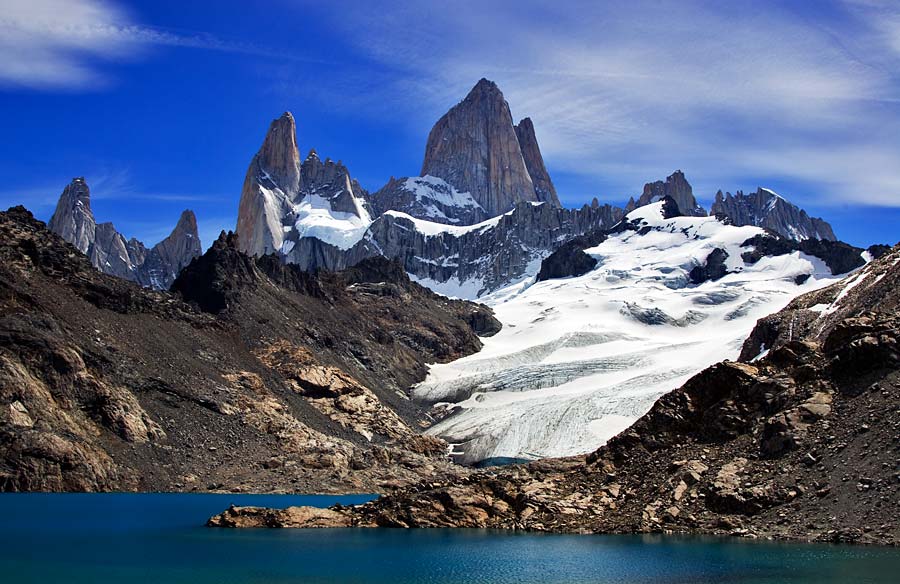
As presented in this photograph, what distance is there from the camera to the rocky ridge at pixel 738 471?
165 feet

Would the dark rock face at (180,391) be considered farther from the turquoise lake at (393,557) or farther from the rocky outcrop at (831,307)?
the rocky outcrop at (831,307)

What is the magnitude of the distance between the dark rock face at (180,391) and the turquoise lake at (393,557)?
106 ft

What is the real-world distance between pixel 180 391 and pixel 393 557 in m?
72.5

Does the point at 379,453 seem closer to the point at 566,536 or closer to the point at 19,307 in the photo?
the point at 19,307

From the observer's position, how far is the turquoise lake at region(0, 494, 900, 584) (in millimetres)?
43094

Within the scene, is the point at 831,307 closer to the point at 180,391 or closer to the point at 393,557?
the point at 393,557

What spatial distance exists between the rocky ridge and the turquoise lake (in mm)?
1819

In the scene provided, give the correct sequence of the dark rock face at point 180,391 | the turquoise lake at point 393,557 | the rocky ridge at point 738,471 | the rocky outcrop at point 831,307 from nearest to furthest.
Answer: the turquoise lake at point 393,557
the rocky ridge at point 738,471
the rocky outcrop at point 831,307
the dark rock face at point 180,391

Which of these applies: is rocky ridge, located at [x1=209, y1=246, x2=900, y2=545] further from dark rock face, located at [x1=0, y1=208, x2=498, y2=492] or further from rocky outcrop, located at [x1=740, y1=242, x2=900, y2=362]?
dark rock face, located at [x1=0, y1=208, x2=498, y2=492]

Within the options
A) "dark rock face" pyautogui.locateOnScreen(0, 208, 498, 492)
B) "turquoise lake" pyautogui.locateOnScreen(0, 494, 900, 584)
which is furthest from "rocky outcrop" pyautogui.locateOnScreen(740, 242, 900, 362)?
"dark rock face" pyautogui.locateOnScreen(0, 208, 498, 492)

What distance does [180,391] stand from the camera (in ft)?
384

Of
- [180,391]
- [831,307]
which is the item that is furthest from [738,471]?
[180,391]

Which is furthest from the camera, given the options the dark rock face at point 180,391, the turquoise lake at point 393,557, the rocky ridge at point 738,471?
the dark rock face at point 180,391

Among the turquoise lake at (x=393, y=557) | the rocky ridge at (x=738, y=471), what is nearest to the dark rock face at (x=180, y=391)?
the turquoise lake at (x=393, y=557)
